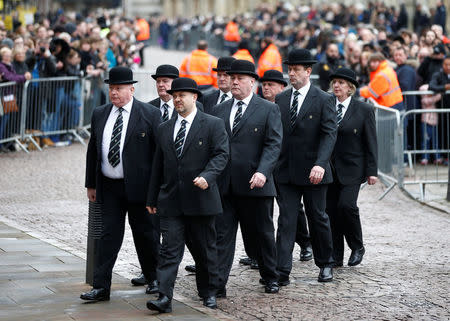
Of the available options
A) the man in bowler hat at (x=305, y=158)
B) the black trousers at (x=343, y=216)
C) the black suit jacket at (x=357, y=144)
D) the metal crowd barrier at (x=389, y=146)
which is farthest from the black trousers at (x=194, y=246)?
the metal crowd barrier at (x=389, y=146)

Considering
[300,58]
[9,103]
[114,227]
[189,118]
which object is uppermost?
[9,103]

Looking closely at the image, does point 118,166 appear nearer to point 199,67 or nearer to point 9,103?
point 199,67

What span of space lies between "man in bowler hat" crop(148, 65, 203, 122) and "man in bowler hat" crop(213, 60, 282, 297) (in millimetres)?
808

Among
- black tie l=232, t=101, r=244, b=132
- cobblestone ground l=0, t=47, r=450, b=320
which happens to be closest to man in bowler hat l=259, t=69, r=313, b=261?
cobblestone ground l=0, t=47, r=450, b=320

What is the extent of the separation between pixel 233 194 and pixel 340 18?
28.3 metres

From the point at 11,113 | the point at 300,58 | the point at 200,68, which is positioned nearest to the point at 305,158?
the point at 300,58

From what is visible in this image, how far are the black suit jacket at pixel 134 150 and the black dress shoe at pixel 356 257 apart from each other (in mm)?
2465

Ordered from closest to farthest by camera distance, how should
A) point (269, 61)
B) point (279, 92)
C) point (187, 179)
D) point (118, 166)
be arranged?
point (187, 179) < point (118, 166) < point (279, 92) < point (269, 61)

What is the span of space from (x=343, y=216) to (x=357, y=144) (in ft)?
2.27

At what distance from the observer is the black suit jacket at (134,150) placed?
29.1ft

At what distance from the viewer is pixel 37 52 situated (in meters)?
19.4

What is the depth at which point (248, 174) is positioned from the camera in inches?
362

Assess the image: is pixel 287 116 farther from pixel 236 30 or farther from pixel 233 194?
pixel 236 30

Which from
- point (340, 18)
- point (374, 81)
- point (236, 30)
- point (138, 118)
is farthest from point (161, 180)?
point (236, 30)
